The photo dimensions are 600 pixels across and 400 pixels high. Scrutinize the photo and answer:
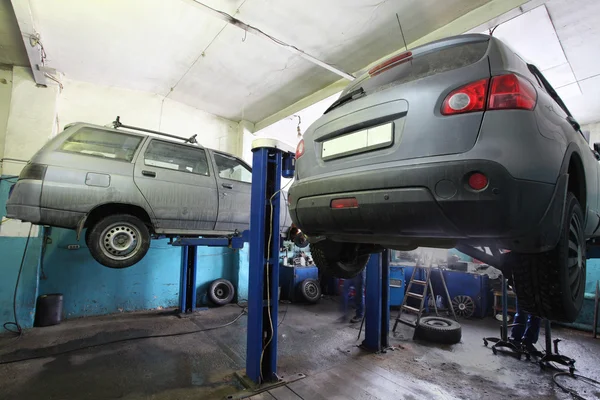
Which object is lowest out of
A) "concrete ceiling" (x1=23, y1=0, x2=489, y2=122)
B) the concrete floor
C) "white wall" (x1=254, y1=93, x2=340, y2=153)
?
the concrete floor

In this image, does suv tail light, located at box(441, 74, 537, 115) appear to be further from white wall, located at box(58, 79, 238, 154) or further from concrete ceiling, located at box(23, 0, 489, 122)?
white wall, located at box(58, 79, 238, 154)

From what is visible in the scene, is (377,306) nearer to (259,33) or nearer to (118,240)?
(118,240)

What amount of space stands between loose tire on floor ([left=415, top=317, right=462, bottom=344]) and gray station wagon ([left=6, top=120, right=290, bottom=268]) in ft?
10.3

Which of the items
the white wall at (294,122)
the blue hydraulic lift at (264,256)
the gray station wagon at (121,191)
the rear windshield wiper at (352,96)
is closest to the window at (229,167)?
the gray station wagon at (121,191)

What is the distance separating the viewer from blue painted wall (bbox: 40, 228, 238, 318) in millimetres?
4555

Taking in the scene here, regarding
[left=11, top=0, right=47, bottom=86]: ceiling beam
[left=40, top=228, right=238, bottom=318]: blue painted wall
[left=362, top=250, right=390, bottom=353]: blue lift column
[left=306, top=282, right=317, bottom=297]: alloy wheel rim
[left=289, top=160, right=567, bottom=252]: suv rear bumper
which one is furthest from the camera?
[left=306, top=282, right=317, bottom=297]: alloy wheel rim

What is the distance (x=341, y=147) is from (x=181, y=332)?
388 centimetres

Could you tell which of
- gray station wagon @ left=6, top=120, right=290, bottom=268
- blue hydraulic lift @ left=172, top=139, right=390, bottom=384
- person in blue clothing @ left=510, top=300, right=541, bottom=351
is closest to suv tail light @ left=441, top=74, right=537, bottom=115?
blue hydraulic lift @ left=172, top=139, right=390, bottom=384

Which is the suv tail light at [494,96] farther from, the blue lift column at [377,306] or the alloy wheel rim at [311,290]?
the alloy wheel rim at [311,290]

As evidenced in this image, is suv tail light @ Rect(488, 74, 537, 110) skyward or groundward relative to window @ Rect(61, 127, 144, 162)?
groundward

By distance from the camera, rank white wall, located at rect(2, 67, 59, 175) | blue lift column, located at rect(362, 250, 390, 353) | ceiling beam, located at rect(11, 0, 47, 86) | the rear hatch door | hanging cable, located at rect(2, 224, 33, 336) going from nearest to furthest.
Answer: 1. the rear hatch door
2. ceiling beam, located at rect(11, 0, 47, 86)
3. blue lift column, located at rect(362, 250, 390, 353)
4. hanging cable, located at rect(2, 224, 33, 336)
5. white wall, located at rect(2, 67, 59, 175)

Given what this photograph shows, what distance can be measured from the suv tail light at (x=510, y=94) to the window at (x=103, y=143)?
3.35 m

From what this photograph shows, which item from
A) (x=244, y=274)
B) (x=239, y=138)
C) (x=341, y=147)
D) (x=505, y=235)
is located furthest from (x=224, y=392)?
(x=239, y=138)

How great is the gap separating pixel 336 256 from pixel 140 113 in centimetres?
503
